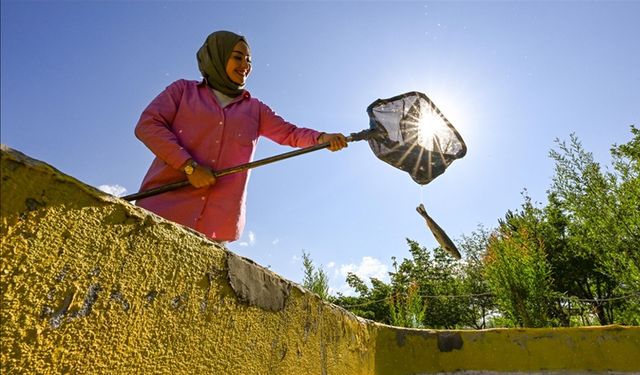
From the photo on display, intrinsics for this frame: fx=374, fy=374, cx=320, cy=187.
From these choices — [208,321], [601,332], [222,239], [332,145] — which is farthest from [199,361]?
[601,332]

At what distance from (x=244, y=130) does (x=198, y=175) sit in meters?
0.48

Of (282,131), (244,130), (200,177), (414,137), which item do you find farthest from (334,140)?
(200,177)

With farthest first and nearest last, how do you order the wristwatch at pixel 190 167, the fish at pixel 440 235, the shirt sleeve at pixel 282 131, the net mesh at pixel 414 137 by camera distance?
the net mesh at pixel 414 137 < the shirt sleeve at pixel 282 131 < the fish at pixel 440 235 < the wristwatch at pixel 190 167

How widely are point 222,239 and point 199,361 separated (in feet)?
3.53

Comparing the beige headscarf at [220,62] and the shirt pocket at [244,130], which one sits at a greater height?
the beige headscarf at [220,62]

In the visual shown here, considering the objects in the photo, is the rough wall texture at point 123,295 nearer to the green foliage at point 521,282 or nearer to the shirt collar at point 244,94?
the shirt collar at point 244,94

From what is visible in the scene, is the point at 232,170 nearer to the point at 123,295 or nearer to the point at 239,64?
the point at 239,64

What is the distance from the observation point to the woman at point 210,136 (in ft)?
6.06

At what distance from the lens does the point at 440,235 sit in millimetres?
2453

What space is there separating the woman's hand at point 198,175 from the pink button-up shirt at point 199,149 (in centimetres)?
5

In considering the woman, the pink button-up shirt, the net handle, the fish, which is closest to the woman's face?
the woman

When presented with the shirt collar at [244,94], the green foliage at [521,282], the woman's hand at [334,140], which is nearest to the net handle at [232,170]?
the woman's hand at [334,140]

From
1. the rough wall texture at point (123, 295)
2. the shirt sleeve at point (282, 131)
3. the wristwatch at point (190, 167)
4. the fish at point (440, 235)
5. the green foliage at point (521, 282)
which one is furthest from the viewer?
the green foliage at point (521, 282)

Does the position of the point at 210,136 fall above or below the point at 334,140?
below
